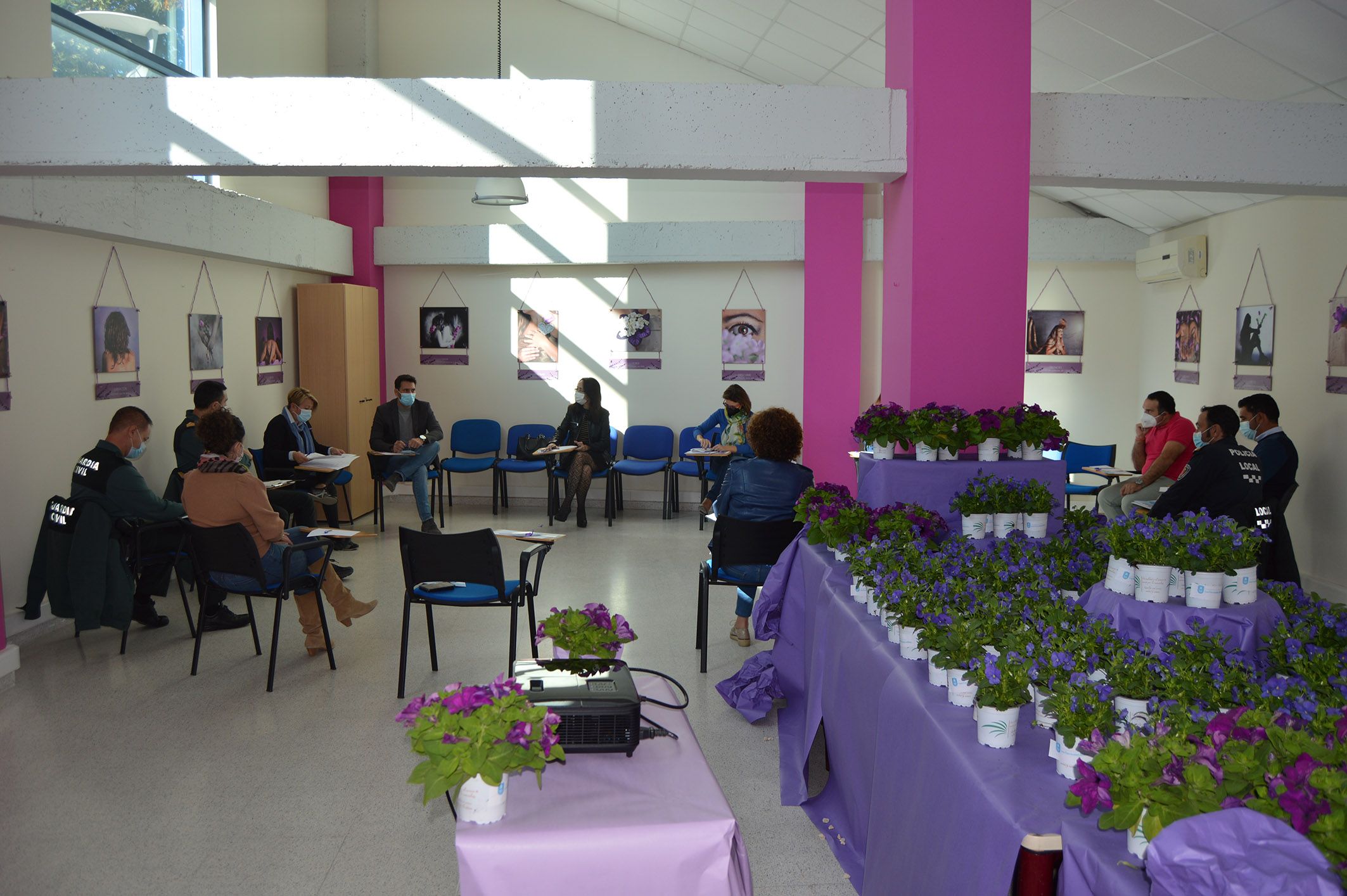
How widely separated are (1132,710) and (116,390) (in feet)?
24.1

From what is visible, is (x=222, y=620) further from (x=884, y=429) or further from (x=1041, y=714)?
(x=1041, y=714)

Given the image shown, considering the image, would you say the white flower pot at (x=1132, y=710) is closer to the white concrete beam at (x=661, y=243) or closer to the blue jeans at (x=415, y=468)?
the blue jeans at (x=415, y=468)

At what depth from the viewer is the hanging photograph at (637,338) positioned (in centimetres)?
1138

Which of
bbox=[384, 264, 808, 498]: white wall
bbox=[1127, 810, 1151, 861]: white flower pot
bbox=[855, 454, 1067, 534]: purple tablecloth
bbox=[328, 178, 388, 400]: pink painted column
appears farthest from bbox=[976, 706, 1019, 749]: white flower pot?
bbox=[328, 178, 388, 400]: pink painted column

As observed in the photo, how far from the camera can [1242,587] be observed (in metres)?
2.78

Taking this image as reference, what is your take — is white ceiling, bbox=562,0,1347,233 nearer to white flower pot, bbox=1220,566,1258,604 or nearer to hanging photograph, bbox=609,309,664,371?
hanging photograph, bbox=609,309,664,371

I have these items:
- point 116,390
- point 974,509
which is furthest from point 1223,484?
point 116,390

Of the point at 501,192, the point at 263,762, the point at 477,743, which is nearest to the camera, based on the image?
the point at 477,743

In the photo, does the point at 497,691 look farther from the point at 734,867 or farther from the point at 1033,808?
the point at 1033,808

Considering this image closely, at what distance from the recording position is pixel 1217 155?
520 cm

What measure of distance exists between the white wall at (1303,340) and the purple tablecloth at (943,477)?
3.95 meters

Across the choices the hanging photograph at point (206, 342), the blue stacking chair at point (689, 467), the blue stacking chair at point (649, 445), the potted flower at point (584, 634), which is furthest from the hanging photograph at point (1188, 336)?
the hanging photograph at point (206, 342)

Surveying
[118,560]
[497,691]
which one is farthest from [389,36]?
[497,691]

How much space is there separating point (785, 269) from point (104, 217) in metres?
6.95
